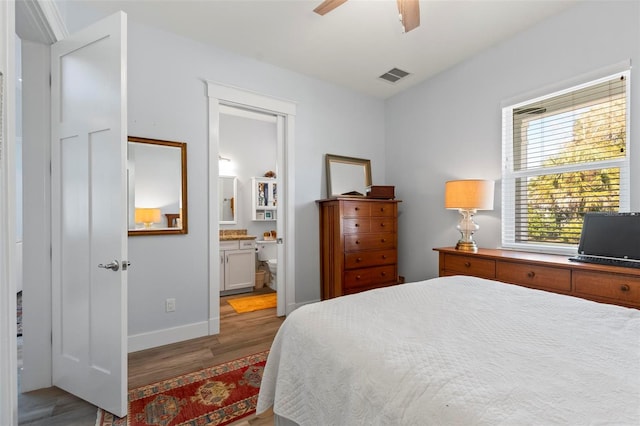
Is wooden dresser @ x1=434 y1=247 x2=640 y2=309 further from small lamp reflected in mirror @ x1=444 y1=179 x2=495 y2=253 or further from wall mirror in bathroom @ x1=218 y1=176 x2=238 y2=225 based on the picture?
wall mirror in bathroom @ x1=218 y1=176 x2=238 y2=225

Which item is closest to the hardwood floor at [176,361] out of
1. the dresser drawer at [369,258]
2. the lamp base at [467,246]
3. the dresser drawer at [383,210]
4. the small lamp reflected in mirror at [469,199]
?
the dresser drawer at [369,258]

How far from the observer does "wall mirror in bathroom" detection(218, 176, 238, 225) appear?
5.00 metres

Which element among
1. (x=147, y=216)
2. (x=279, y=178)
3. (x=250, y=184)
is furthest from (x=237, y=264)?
(x=147, y=216)

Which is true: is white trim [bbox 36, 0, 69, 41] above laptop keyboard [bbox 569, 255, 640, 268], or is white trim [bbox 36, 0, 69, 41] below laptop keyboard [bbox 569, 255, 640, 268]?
above

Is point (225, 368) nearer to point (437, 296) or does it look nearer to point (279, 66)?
point (437, 296)

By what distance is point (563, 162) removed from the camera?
254 centimetres

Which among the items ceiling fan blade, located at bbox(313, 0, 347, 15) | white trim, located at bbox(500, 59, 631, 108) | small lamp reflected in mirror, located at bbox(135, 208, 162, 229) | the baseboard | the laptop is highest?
ceiling fan blade, located at bbox(313, 0, 347, 15)

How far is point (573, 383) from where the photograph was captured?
724mm

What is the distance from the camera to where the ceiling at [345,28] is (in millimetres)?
2363

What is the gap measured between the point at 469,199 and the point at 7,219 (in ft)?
9.78

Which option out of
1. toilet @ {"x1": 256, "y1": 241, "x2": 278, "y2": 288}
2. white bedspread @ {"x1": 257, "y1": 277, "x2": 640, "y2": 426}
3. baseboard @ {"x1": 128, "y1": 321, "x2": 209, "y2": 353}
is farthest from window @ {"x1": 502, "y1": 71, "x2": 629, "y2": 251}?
toilet @ {"x1": 256, "y1": 241, "x2": 278, "y2": 288}

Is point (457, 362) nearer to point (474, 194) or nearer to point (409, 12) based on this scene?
point (409, 12)

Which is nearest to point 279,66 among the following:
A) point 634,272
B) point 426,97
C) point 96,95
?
point 426,97

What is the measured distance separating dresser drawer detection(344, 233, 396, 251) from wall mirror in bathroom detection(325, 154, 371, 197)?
21.1 inches
